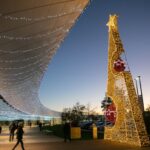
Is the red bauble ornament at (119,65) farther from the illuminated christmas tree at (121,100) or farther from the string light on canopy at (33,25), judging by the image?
the string light on canopy at (33,25)

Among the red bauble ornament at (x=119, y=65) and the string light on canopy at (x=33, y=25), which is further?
the red bauble ornament at (x=119, y=65)

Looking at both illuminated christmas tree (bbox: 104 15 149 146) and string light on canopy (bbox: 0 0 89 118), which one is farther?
illuminated christmas tree (bbox: 104 15 149 146)

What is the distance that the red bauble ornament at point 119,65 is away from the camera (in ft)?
69.6

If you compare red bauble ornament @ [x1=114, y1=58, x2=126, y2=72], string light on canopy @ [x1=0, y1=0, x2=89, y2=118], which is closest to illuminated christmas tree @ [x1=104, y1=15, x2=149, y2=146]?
red bauble ornament @ [x1=114, y1=58, x2=126, y2=72]

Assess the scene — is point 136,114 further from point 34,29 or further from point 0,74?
point 0,74

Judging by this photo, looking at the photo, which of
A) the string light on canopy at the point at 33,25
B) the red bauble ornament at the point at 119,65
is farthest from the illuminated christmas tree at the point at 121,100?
the string light on canopy at the point at 33,25

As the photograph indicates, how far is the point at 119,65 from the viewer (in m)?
21.4

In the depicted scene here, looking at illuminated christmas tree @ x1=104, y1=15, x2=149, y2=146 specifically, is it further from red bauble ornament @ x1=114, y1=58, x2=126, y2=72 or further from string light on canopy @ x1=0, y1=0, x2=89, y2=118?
string light on canopy @ x1=0, y1=0, x2=89, y2=118

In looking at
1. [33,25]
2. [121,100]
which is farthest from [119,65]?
[33,25]

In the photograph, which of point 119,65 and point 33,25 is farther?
point 33,25

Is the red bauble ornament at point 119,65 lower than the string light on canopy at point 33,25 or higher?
lower

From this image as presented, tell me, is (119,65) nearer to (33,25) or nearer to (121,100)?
(121,100)

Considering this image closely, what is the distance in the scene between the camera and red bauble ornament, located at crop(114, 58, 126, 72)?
2122 cm

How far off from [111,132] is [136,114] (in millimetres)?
4183
